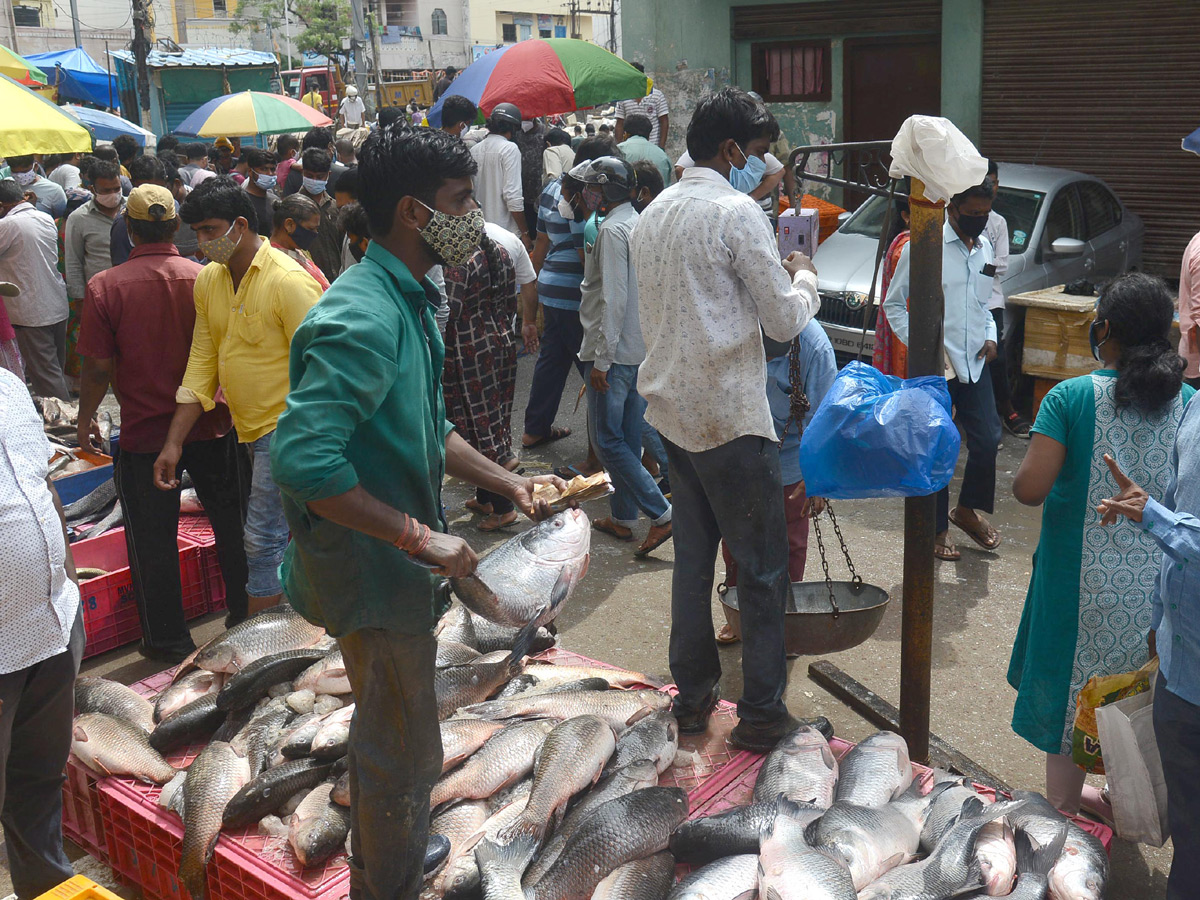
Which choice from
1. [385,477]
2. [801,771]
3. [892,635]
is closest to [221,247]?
[385,477]

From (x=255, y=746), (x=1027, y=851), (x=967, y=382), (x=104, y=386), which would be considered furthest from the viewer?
(x=967, y=382)

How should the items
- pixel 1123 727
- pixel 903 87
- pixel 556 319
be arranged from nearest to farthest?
pixel 1123 727
pixel 556 319
pixel 903 87

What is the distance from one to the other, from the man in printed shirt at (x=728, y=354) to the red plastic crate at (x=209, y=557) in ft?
9.35

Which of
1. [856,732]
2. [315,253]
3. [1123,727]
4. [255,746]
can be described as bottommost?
[856,732]

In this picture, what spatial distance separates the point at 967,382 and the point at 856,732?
7.70 ft

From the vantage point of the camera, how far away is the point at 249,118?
13.8 m

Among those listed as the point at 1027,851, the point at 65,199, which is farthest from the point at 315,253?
the point at 1027,851

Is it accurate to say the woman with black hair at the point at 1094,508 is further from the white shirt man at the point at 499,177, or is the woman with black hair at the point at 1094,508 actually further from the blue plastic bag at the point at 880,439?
the white shirt man at the point at 499,177

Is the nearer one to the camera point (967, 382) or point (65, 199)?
point (967, 382)

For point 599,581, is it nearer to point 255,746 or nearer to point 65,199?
point 255,746

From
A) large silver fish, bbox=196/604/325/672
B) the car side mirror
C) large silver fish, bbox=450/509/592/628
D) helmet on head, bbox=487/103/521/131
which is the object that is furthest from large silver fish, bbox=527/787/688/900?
helmet on head, bbox=487/103/521/131

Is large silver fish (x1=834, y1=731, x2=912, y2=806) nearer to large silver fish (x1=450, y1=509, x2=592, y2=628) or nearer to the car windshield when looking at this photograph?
large silver fish (x1=450, y1=509, x2=592, y2=628)

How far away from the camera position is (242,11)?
57062mm

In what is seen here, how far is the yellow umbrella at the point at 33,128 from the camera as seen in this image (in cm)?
647
